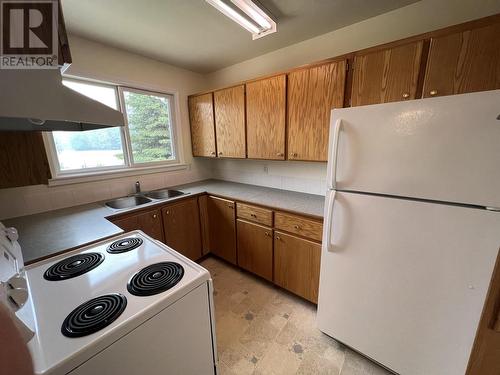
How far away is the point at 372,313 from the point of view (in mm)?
1274

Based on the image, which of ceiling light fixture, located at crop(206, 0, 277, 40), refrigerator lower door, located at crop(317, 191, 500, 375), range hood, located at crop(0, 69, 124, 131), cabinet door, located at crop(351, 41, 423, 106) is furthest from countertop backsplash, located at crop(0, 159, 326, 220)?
range hood, located at crop(0, 69, 124, 131)

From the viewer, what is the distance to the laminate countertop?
4.05 feet

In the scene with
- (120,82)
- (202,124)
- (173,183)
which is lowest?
(173,183)

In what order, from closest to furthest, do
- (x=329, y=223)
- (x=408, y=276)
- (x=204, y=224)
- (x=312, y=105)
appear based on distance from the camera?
1. (x=408, y=276)
2. (x=329, y=223)
3. (x=312, y=105)
4. (x=204, y=224)

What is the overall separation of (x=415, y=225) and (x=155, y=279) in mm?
1292

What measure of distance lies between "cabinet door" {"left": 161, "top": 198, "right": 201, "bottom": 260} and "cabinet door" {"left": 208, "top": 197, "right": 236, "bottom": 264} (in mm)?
172

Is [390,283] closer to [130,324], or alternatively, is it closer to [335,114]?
[335,114]

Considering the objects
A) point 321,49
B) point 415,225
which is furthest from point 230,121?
point 415,225

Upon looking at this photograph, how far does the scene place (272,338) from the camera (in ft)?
5.16

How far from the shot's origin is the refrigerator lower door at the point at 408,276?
0.96 metres

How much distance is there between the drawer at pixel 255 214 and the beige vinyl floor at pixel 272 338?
72 cm

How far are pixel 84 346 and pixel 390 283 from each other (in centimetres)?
142

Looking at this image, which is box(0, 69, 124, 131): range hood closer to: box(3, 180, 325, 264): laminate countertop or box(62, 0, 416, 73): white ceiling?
box(3, 180, 325, 264): laminate countertop

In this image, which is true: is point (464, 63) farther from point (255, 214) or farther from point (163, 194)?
point (163, 194)
